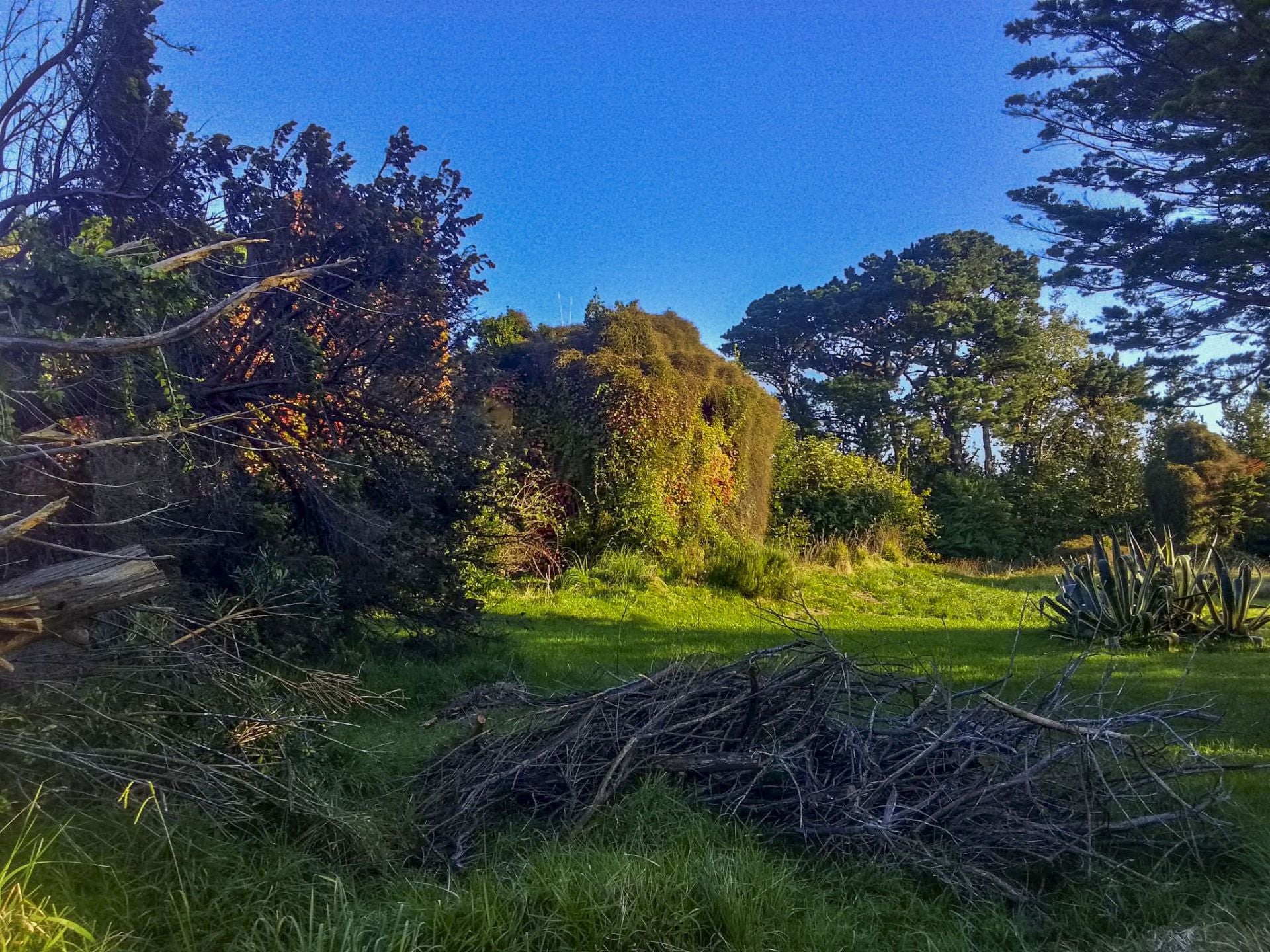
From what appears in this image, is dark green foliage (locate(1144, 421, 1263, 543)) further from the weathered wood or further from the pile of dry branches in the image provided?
the weathered wood

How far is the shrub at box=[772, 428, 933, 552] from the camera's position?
20.0 m

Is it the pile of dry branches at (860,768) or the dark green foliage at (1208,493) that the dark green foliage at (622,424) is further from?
the dark green foliage at (1208,493)

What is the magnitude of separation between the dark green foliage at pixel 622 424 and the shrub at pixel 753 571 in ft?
2.95

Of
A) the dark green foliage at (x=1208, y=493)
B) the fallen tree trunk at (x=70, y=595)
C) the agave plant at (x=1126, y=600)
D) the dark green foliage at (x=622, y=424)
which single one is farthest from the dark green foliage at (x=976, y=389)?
the fallen tree trunk at (x=70, y=595)

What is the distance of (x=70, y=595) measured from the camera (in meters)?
3.26

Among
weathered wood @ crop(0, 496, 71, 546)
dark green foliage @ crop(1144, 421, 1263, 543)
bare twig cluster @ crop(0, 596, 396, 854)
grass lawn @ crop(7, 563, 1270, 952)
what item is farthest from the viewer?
dark green foliage @ crop(1144, 421, 1263, 543)

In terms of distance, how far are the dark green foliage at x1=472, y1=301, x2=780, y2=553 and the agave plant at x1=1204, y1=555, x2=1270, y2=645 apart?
297 inches

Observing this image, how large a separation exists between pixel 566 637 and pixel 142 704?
5.76 metres

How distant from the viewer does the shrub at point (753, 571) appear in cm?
1357

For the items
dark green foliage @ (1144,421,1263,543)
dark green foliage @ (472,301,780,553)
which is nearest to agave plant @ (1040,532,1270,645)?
dark green foliage @ (472,301,780,553)

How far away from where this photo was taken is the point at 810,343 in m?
34.2

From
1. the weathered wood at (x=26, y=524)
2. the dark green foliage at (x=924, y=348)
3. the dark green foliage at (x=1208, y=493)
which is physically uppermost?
the dark green foliage at (x=924, y=348)

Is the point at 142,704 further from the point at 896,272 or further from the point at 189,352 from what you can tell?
the point at 896,272

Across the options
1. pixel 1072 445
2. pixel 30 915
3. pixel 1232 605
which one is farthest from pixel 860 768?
pixel 1072 445
